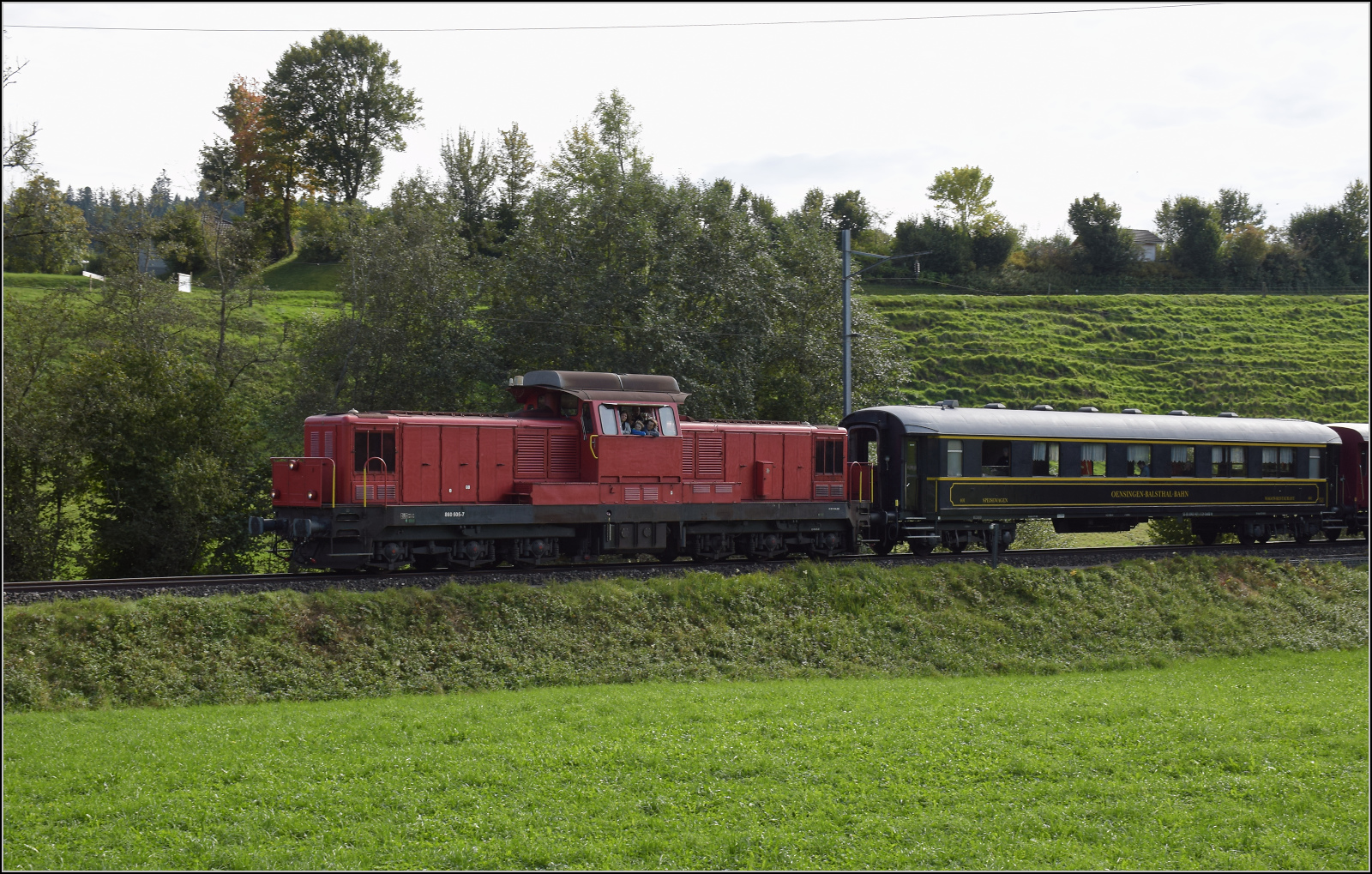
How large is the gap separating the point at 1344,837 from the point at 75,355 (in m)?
27.2

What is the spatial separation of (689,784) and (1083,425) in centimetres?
2114

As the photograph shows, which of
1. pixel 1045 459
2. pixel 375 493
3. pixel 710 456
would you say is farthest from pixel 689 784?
pixel 1045 459

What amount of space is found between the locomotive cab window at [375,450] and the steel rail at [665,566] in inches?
86.3

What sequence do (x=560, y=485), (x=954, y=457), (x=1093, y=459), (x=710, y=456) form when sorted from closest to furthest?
(x=560, y=485) < (x=710, y=456) < (x=954, y=457) < (x=1093, y=459)

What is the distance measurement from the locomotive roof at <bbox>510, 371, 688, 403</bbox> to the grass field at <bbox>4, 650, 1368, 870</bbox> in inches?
310

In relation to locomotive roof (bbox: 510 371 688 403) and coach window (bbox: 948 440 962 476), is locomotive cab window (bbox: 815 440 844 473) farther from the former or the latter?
locomotive roof (bbox: 510 371 688 403)

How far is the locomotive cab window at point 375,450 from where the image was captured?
20.6 metres

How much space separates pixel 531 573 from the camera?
21719 mm

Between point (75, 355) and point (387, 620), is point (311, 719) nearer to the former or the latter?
point (387, 620)

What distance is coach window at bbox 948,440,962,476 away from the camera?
2780cm

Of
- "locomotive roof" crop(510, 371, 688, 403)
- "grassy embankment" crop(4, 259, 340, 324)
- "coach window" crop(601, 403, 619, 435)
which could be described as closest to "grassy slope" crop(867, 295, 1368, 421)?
"grassy embankment" crop(4, 259, 340, 324)

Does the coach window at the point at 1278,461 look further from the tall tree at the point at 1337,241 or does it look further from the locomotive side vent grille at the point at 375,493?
the tall tree at the point at 1337,241

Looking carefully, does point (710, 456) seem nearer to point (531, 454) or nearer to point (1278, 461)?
point (531, 454)

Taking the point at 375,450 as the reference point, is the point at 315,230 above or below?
above
